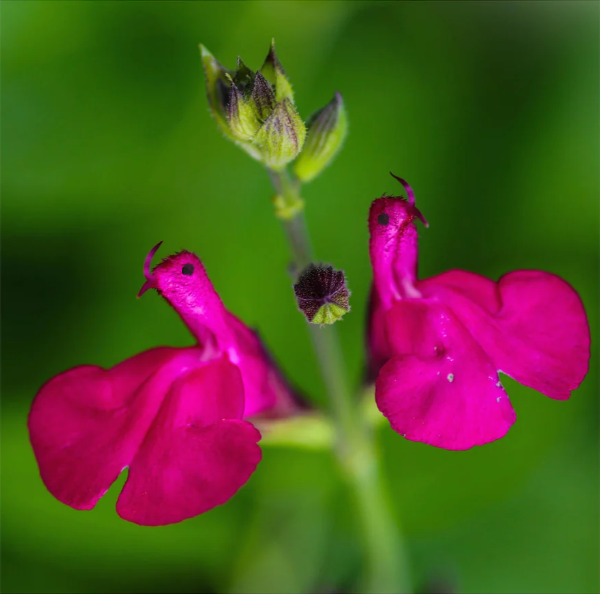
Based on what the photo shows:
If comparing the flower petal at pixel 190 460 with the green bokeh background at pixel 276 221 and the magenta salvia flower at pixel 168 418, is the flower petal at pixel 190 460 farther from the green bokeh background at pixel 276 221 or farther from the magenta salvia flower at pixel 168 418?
the green bokeh background at pixel 276 221

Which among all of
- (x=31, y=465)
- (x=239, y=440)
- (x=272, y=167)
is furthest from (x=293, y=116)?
(x=31, y=465)

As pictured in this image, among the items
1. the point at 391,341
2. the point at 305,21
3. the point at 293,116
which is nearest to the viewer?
the point at 293,116

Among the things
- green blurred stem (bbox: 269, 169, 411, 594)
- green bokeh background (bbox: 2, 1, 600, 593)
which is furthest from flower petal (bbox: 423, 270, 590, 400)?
green bokeh background (bbox: 2, 1, 600, 593)

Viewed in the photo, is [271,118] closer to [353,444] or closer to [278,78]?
[278,78]

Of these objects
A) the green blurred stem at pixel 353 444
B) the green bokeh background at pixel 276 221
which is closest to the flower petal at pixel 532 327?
the green blurred stem at pixel 353 444

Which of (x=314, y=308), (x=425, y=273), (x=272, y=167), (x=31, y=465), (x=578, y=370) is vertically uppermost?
(x=272, y=167)

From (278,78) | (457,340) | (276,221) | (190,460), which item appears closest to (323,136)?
(278,78)

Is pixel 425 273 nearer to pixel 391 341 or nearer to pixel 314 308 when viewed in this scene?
pixel 391 341

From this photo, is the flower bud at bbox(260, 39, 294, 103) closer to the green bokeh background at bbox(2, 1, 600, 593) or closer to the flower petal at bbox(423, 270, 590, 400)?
the flower petal at bbox(423, 270, 590, 400)
